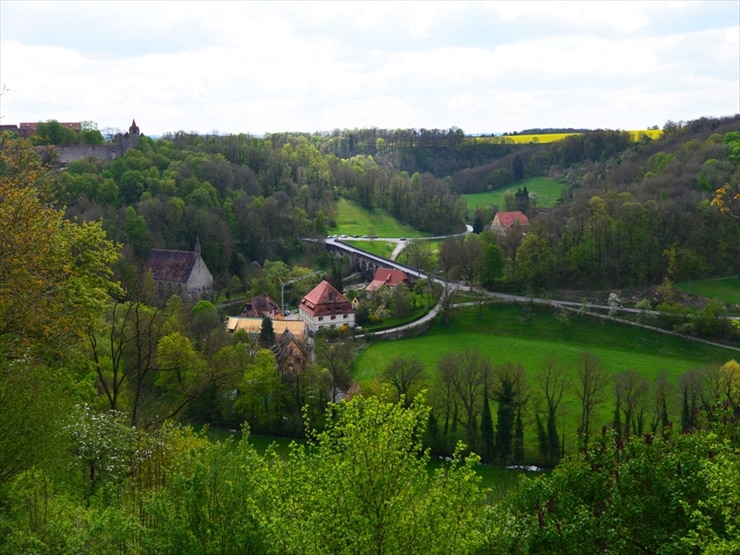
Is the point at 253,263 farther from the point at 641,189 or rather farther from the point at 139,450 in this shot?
the point at 139,450

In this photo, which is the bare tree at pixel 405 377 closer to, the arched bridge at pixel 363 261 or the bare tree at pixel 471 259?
the bare tree at pixel 471 259

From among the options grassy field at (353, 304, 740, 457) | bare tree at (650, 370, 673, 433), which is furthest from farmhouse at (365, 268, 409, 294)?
bare tree at (650, 370, 673, 433)

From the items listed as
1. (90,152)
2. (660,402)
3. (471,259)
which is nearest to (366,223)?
(471,259)

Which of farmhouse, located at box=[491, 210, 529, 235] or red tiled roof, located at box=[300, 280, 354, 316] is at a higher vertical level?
farmhouse, located at box=[491, 210, 529, 235]

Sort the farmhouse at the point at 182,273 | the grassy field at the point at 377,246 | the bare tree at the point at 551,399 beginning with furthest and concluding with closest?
the grassy field at the point at 377,246, the farmhouse at the point at 182,273, the bare tree at the point at 551,399

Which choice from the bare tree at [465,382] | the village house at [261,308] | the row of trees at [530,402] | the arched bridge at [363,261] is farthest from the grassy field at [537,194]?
the bare tree at [465,382]

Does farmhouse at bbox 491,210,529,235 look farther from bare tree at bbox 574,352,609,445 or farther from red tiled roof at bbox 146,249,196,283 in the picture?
bare tree at bbox 574,352,609,445
